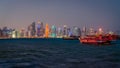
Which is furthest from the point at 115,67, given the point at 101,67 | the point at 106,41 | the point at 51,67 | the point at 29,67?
the point at 106,41

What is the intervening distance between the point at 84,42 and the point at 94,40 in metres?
15.1

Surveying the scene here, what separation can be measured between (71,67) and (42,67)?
4.60 meters

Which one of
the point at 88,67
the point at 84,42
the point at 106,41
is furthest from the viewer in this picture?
the point at 84,42

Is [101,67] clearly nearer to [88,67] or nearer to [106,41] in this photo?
[88,67]

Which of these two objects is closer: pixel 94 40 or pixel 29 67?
pixel 29 67

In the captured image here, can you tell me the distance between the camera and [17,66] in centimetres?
4528

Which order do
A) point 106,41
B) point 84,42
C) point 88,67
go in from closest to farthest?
point 88,67
point 106,41
point 84,42

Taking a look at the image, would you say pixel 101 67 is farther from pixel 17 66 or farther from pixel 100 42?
pixel 100 42

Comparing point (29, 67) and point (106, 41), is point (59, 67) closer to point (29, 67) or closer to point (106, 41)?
point (29, 67)

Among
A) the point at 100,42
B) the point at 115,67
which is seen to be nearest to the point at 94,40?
the point at 100,42

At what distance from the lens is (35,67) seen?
145ft

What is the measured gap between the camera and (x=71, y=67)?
43.3 m

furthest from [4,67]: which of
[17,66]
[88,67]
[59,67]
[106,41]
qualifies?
[106,41]

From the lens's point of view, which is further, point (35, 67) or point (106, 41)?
point (106, 41)
